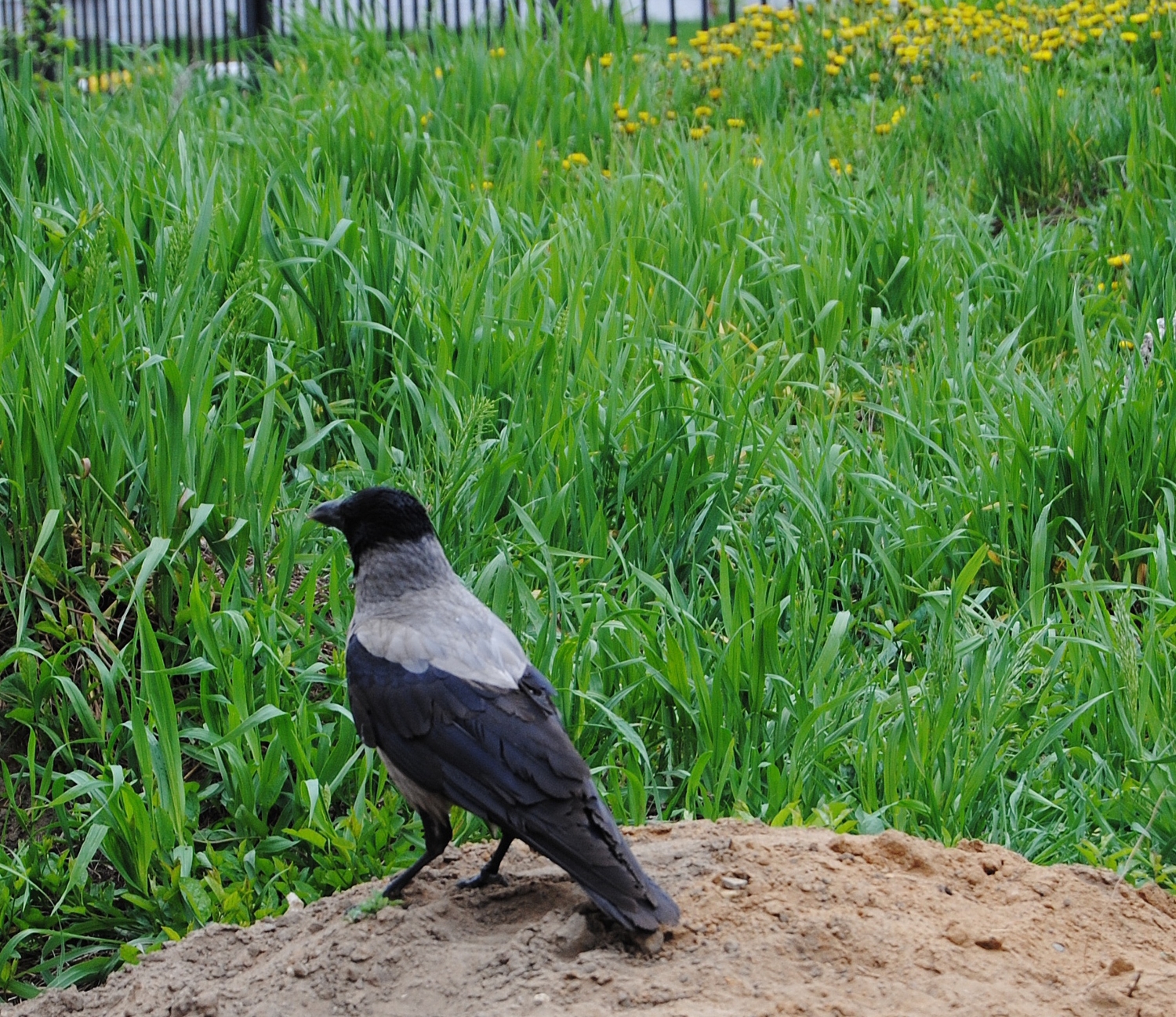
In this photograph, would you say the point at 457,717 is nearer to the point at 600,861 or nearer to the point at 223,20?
the point at 600,861

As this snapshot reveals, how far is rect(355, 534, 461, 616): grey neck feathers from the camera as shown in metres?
2.76

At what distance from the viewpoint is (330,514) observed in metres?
2.87

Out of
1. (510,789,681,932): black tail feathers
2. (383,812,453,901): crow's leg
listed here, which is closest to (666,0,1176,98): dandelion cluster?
(383,812,453,901): crow's leg

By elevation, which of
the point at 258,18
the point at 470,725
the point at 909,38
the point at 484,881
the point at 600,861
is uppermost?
the point at 258,18

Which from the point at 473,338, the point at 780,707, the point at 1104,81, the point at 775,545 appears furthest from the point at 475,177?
the point at 1104,81

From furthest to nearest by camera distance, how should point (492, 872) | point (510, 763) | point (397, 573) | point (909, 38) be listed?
point (909, 38)
point (397, 573)
point (492, 872)
point (510, 763)

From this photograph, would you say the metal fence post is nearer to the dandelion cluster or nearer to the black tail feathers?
the dandelion cluster

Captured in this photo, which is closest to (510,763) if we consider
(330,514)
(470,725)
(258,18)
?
(470,725)

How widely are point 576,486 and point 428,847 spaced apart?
1499 millimetres

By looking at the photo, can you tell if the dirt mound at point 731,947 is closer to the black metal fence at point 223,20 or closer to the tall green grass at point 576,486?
the tall green grass at point 576,486

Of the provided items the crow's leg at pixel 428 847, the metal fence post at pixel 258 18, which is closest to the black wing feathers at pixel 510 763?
the crow's leg at pixel 428 847

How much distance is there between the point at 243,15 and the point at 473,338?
6.94 meters

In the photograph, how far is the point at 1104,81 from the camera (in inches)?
279

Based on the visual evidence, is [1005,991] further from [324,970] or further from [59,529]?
[59,529]
